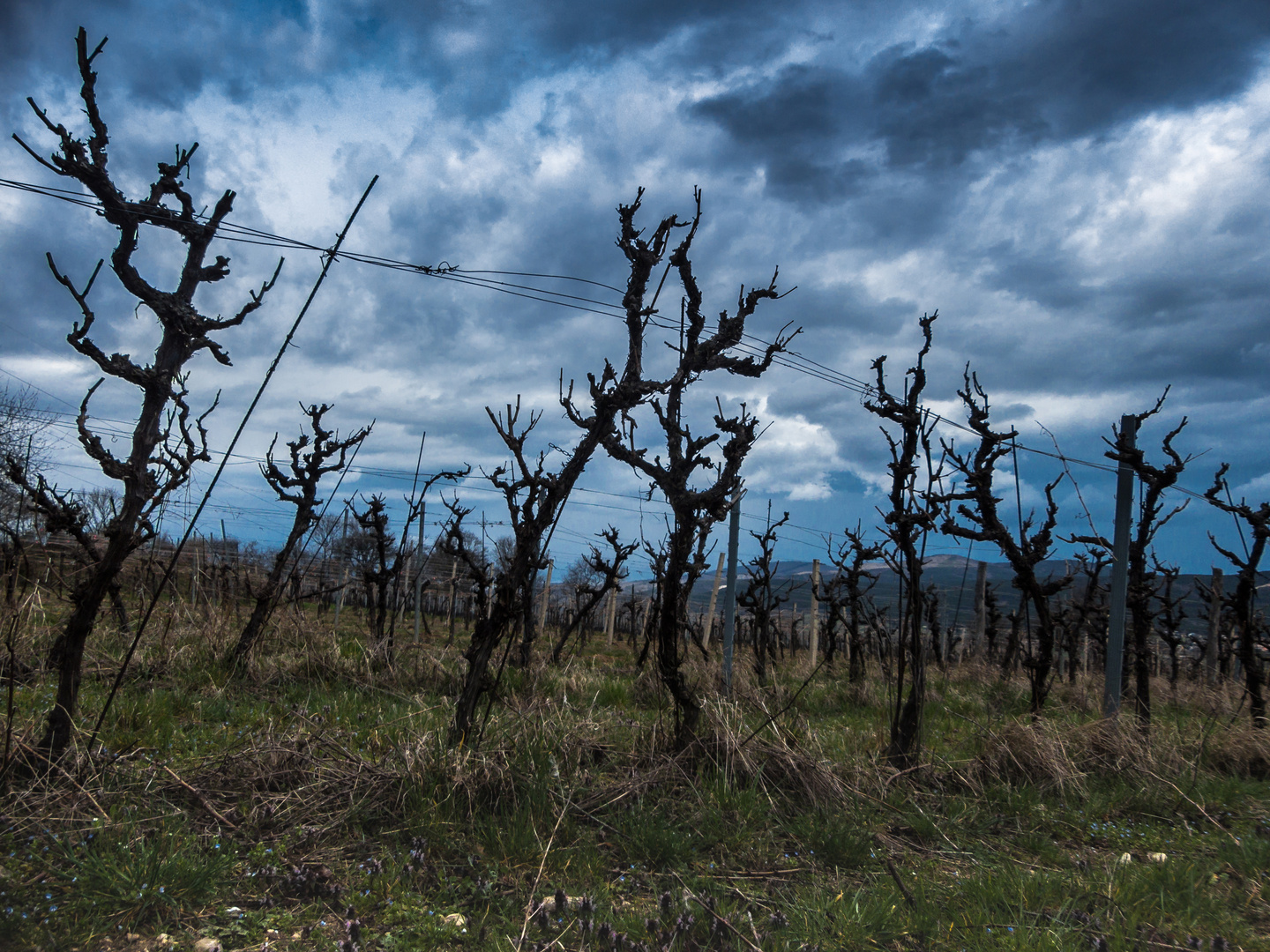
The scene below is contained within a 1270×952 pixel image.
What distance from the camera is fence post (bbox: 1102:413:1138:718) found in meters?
6.60

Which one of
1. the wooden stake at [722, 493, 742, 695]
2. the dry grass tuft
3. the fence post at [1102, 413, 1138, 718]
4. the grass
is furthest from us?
the wooden stake at [722, 493, 742, 695]

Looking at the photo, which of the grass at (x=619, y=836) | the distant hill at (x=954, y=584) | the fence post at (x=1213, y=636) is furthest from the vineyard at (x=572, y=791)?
the fence post at (x=1213, y=636)

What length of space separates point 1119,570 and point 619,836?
5.75 meters

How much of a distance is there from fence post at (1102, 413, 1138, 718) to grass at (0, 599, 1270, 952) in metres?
0.68

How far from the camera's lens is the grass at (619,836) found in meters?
2.82

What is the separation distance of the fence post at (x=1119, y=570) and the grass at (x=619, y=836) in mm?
675

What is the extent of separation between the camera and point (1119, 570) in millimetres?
6895

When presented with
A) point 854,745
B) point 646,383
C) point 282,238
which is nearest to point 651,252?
point 646,383

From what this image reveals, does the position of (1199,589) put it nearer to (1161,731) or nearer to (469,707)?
(1161,731)

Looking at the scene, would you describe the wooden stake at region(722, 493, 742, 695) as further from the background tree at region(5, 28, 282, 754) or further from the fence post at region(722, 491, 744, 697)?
the background tree at region(5, 28, 282, 754)

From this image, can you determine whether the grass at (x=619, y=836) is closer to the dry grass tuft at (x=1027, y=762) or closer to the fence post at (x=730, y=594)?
the dry grass tuft at (x=1027, y=762)

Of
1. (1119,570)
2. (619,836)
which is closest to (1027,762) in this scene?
(1119,570)

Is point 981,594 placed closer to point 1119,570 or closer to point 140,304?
point 1119,570

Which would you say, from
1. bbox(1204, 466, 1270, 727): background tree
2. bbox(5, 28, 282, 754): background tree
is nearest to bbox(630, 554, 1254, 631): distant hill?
bbox(1204, 466, 1270, 727): background tree
